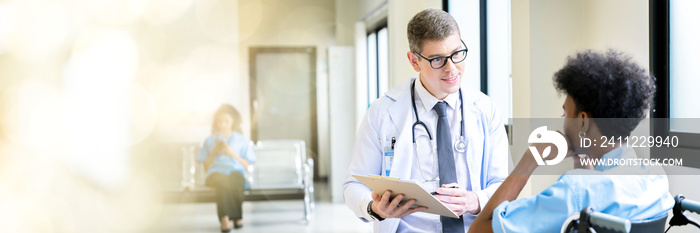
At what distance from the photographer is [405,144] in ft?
4.77

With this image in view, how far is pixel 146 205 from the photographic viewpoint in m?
4.15

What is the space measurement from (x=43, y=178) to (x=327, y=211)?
2364 mm

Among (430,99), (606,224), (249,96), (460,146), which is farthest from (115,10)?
(606,224)

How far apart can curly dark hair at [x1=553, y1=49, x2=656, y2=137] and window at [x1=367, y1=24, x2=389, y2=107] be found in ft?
15.2

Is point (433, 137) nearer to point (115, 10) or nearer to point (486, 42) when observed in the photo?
point (486, 42)

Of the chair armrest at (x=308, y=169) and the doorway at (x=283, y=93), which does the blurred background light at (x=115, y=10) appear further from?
the chair armrest at (x=308, y=169)

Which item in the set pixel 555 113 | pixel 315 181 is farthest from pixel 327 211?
→ pixel 555 113

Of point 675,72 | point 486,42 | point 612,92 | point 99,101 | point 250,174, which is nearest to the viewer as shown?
point 612,92

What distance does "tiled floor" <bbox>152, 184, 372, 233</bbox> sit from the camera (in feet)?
13.7

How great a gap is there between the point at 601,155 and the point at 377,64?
497cm

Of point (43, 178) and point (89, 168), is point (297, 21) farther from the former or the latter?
point (43, 178)

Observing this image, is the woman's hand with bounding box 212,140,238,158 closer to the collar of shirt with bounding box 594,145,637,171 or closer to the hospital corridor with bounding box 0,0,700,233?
the hospital corridor with bounding box 0,0,700,233

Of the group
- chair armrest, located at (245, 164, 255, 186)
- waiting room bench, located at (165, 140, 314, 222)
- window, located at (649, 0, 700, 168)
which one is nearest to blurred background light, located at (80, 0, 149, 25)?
waiting room bench, located at (165, 140, 314, 222)

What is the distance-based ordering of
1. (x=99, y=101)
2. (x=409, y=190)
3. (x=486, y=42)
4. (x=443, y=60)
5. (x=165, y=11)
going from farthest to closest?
(x=165, y=11), (x=99, y=101), (x=486, y=42), (x=443, y=60), (x=409, y=190)
